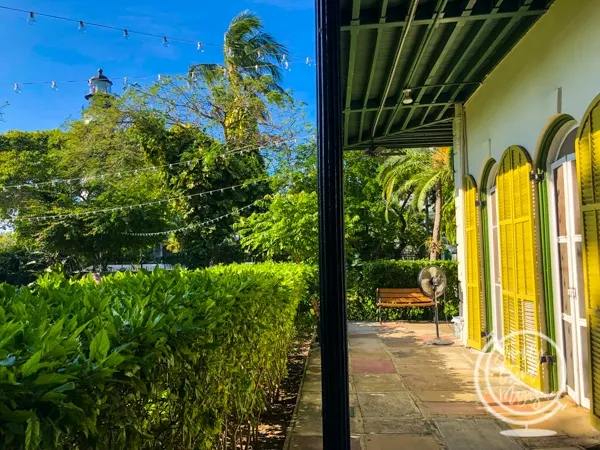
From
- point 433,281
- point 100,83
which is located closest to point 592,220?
point 433,281

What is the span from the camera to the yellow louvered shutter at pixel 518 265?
4.72 m

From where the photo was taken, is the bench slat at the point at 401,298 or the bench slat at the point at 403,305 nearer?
the bench slat at the point at 403,305

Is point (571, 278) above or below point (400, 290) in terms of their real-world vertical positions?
above

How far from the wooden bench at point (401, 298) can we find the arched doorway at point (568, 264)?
556cm

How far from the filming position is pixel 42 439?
41.6 inches

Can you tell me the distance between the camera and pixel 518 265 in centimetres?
506

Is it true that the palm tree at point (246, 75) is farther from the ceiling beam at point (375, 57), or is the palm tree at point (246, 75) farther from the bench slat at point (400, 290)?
the ceiling beam at point (375, 57)

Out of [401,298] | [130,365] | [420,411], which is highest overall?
[130,365]

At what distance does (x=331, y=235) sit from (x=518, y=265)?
4122 millimetres

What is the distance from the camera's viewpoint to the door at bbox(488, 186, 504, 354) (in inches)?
244

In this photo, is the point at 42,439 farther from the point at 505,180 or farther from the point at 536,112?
the point at 505,180

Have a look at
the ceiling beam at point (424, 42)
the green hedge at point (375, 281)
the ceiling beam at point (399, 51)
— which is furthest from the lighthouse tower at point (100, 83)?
the ceiling beam at point (424, 42)

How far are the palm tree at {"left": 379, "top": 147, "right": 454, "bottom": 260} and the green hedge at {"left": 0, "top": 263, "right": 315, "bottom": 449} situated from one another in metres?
13.2

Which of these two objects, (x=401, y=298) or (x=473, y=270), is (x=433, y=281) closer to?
(x=473, y=270)
